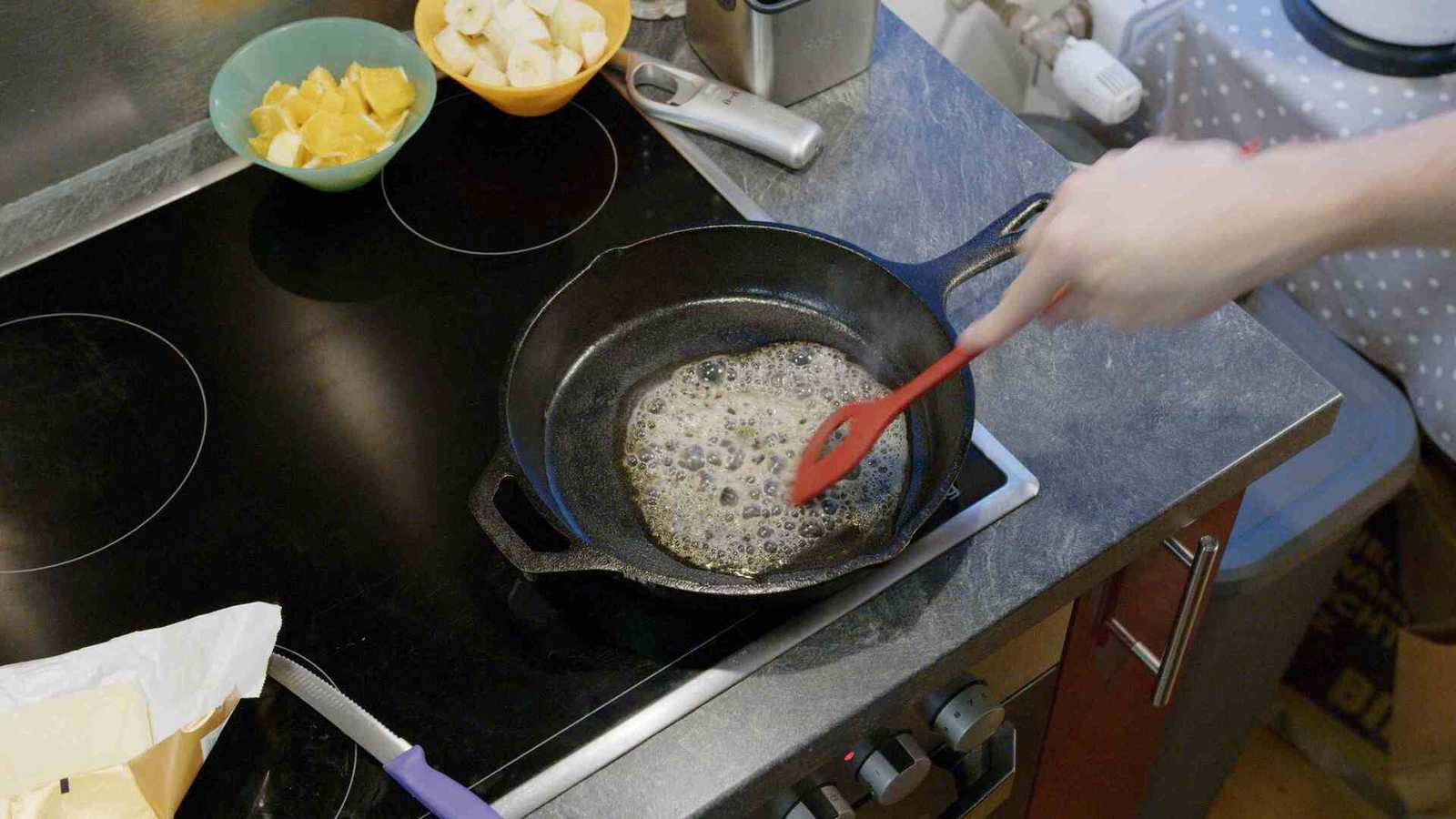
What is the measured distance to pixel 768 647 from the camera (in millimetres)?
700

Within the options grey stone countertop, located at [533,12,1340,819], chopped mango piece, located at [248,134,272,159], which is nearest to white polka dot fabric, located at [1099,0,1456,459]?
grey stone countertop, located at [533,12,1340,819]

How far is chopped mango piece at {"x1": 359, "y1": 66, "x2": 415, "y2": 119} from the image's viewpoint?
0.92 m

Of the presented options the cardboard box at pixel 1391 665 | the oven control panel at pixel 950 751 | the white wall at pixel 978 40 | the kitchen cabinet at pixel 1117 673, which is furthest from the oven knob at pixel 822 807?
the white wall at pixel 978 40

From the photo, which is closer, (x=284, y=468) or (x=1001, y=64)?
(x=284, y=468)

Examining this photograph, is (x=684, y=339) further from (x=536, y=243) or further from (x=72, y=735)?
(x=72, y=735)

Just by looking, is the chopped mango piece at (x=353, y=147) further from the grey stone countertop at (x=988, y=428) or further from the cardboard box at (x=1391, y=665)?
the cardboard box at (x=1391, y=665)

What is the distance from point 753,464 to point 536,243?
267mm

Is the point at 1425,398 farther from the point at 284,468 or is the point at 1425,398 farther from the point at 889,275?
the point at 284,468

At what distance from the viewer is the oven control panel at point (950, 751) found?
74 cm

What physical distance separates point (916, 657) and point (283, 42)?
2.17 feet

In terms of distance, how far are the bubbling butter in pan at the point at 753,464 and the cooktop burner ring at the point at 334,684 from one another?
0.66 feet

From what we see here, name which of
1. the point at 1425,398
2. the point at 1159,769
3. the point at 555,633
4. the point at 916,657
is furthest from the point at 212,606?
the point at 1425,398

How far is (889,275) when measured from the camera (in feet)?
2.52

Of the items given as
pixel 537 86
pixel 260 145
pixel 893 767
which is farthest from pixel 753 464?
pixel 260 145
